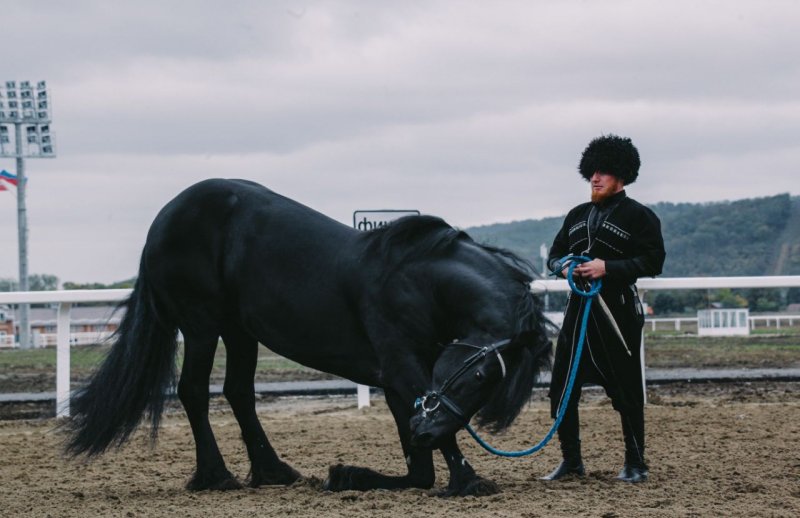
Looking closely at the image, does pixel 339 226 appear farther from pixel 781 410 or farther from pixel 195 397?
pixel 781 410

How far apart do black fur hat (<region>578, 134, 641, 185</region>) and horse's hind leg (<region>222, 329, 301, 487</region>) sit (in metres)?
2.32

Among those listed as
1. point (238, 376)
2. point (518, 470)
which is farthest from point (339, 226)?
point (518, 470)

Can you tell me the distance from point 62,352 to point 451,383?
5375 mm

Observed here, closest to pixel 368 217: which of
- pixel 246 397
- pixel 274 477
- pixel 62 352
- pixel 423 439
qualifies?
pixel 62 352

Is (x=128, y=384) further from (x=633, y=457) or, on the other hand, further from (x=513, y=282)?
(x=633, y=457)

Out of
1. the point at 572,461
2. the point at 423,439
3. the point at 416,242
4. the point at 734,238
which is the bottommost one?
the point at 572,461

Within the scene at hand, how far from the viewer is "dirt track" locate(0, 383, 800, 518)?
4996 millimetres

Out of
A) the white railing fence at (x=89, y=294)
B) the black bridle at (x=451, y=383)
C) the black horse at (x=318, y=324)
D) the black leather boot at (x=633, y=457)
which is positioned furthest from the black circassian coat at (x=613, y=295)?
the white railing fence at (x=89, y=294)

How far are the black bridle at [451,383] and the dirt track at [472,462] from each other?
1.50 ft

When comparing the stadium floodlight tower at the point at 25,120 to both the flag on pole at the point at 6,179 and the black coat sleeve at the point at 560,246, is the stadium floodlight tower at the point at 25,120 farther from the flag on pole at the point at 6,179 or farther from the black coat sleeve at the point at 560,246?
the black coat sleeve at the point at 560,246

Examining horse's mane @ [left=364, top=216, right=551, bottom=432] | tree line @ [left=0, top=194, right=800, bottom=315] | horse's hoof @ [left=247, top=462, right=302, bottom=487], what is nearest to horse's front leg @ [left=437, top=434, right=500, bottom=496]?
horse's mane @ [left=364, top=216, right=551, bottom=432]

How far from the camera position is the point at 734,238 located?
41781mm

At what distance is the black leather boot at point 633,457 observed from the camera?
580cm

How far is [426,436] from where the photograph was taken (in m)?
4.81
